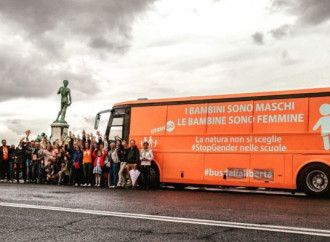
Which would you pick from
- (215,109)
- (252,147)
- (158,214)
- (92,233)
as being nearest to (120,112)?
(215,109)

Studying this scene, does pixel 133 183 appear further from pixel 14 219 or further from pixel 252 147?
pixel 14 219

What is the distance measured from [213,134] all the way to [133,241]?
10.9 meters

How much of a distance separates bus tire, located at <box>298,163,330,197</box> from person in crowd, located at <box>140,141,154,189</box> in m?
5.29

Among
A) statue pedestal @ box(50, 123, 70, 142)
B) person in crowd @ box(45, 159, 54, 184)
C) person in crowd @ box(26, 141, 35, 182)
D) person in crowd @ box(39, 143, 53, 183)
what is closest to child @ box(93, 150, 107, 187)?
person in crowd @ box(45, 159, 54, 184)

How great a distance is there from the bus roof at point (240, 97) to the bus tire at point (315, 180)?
7.25 ft

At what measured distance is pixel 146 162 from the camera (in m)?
17.0

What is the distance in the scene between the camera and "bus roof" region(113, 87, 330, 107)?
14.5 m

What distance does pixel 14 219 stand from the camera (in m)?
7.24

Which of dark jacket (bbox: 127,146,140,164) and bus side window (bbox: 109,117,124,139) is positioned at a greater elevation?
bus side window (bbox: 109,117,124,139)

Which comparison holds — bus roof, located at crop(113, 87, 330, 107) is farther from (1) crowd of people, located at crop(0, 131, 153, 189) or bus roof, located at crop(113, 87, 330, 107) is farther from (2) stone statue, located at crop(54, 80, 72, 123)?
(2) stone statue, located at crop(54, 80, 72, 123)

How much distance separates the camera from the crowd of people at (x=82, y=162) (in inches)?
683

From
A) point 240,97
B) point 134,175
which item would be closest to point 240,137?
point 240,97

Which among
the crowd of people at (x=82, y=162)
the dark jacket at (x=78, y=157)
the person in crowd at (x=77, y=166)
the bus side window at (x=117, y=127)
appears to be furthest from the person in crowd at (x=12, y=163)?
the bus side window at (x=117, y=127)

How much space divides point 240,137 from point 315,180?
278 cm
